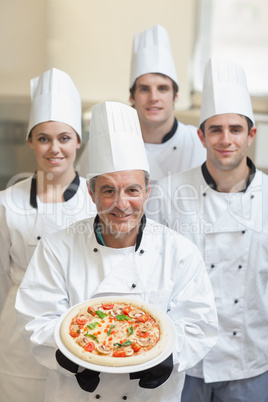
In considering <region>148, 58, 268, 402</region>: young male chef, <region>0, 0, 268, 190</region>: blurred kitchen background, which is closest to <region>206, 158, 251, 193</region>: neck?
<region>148, 58, 268, 402</region>: young male chef

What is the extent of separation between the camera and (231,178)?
198 centimetres

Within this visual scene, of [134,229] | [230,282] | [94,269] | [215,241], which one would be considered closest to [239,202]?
[215,241]

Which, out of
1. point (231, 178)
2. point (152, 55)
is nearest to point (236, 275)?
point (231, 178)

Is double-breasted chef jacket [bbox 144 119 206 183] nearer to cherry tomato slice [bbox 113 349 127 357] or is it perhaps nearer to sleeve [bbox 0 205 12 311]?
sleeve [bbox 0 205 12 311]

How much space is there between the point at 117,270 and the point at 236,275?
57 centimetres

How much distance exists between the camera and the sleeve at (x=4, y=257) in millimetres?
1952

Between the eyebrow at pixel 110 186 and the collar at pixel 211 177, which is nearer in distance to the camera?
the eyebrow at pixel 110 186

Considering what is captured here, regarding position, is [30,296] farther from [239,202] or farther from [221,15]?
[221,15]

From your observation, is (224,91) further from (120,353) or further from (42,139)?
(120,353)

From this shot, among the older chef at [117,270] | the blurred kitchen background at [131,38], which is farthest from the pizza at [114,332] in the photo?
the blurred kitchen background at [131,38]

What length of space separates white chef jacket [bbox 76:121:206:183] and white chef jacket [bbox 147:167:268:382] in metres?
0.65

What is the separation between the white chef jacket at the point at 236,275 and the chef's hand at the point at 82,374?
0.67 meters

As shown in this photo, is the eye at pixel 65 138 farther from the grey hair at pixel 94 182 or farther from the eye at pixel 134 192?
the eye at pixel 134 192

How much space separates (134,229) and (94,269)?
19 cm
